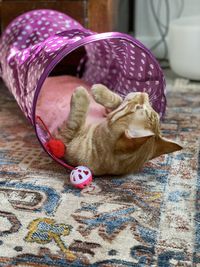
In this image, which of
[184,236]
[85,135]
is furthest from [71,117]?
[184,236]

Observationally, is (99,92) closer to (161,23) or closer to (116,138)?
(116,138)

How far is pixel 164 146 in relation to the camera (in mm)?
1066

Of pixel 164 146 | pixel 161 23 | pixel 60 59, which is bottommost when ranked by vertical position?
pixel 161 23

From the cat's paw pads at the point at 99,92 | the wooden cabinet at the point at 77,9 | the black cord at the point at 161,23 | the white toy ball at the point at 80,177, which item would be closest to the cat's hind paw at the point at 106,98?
the cat's paw pads at the point at 99,92

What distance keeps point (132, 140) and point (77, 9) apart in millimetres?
1126

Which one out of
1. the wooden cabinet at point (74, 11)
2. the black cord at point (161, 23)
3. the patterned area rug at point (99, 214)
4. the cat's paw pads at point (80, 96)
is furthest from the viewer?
the black cord at point (161, 23)

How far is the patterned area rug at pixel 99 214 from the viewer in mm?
791

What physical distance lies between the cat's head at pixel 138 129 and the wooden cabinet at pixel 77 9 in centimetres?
96

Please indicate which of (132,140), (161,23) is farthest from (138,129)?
(161,23)

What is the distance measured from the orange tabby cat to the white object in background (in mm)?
1029

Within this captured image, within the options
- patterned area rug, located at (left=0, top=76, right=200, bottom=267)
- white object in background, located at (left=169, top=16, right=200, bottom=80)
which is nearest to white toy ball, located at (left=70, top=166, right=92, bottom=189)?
patterned area rug, located at (left=0, top=76, right=200, bottom=267)

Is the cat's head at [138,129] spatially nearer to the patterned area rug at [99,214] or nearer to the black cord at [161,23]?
the patterned area rug at [99,214]

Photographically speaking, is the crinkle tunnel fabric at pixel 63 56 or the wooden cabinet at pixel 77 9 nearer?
the crinkle tunnel fabric at pixel 63 56

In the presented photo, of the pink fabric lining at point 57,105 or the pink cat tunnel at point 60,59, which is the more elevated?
the pink cat tunnel at point 60,59
